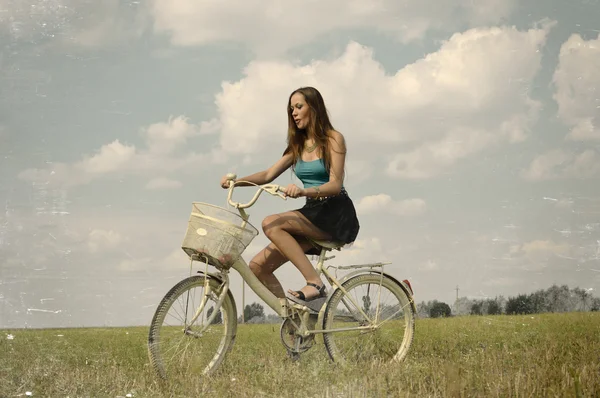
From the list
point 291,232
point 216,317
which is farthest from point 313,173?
point 216,317

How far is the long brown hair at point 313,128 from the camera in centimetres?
566

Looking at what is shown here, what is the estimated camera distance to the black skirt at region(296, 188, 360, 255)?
573 centimetres

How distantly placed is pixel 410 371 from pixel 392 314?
950 millimetres

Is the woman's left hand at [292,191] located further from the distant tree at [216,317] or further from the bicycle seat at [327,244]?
the distant tree at [216,317]

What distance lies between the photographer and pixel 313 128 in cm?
571

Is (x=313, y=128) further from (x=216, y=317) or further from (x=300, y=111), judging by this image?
(x=216, y=317)

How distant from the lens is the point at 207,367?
550 cm

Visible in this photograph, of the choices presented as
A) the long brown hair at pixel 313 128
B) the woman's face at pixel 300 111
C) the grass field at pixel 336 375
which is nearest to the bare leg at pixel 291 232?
the long brown hair at pixel 313 128

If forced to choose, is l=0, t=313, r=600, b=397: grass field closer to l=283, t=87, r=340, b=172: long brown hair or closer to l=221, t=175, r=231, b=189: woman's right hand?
l=221, t=175, r=231, b=189: woman's right hand

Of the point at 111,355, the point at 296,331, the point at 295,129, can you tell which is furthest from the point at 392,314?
the point at 111,355

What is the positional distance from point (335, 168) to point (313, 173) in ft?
0.71

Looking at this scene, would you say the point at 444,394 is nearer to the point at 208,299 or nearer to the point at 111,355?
the point at 208,299

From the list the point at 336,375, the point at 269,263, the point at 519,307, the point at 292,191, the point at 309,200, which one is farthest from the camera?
the point at 519,307

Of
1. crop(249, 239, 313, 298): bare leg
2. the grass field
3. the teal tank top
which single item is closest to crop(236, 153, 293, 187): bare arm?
the teal tank top
